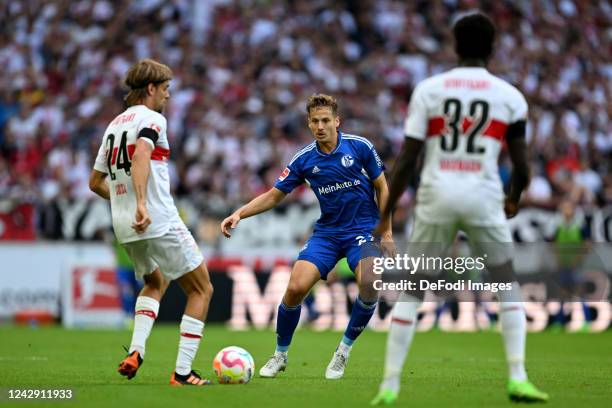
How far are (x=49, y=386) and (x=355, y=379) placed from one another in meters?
2.68

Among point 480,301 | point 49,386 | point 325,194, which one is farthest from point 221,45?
point 49,386

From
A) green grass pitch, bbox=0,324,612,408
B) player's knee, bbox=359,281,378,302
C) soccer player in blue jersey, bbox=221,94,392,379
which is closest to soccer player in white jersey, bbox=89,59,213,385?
green grass pitch, bbox=0,324,612,408

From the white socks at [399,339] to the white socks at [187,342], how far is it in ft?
6.69

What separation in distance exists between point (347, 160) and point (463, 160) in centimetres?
337

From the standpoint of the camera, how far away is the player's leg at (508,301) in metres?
7.46

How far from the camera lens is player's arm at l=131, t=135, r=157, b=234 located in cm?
867

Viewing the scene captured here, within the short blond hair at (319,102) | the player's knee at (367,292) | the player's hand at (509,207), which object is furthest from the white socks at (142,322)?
the player's hand at (509,207)

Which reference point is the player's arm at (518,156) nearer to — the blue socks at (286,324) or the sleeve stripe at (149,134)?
the sleeve stripe at (149,134)

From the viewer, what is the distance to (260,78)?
24.7 metres

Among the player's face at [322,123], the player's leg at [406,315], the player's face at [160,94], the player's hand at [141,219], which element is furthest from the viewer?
the player's face at [322,123]

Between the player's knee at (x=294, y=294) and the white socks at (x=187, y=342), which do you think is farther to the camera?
the player's knee at (x=294, y=294)

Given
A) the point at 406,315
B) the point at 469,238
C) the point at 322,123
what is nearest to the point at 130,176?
the point at 322,123

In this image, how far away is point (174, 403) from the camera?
771cm

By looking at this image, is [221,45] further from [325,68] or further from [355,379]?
[355,379]
